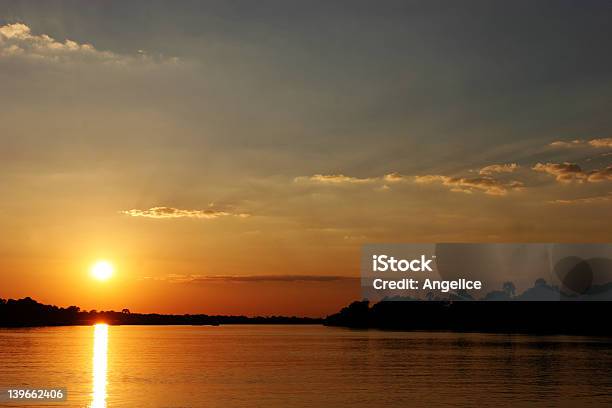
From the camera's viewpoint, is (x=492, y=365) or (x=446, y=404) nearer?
(x=446, y=404)

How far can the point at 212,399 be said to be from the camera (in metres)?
76.3

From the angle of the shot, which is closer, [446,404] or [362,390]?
[446,404]

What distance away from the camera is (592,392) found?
82250mm

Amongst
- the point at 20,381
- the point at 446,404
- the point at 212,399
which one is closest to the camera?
the point at 446,404

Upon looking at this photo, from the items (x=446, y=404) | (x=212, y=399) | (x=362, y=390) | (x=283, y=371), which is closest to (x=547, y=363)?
(x=283, y=371)

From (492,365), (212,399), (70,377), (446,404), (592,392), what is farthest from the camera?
(492,365)

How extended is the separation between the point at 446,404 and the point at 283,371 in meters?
46.1

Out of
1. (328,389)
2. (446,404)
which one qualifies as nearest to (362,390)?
(328,389)

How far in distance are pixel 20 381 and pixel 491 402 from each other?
59.7 m

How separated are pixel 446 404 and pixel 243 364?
66.2 metres

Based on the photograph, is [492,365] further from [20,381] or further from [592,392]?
[20,381]

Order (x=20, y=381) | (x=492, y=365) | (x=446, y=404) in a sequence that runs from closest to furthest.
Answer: (x=446, y=404)
(x=20, y=381)
(x=492, y=365)

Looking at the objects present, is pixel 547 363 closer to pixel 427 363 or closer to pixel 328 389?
pixel 427 363

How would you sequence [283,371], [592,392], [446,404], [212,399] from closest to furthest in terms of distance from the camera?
[446,404] → [212,399] → [592,392] → [283,371]
